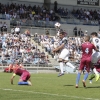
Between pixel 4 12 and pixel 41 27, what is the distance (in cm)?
434

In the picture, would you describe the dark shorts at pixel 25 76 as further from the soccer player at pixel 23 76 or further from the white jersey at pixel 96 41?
the white jersey at pixel 96 41

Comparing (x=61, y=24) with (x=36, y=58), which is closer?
(x=36, y=58)

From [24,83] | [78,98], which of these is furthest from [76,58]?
[78,98]

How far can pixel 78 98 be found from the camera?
12.5 metres

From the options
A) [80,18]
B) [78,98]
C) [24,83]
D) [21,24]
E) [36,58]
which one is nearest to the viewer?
[78,98]

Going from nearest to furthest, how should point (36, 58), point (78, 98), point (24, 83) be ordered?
point (78, 98), point (24, 83), point (36, 58)

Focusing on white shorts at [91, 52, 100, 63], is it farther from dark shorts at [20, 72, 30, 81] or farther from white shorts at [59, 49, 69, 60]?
dark shorts at [20, 72, 30, 81]

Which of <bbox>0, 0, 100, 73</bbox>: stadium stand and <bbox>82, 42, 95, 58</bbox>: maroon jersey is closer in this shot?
<bbox>82, 42, 95, 58</bbox>: maroon jersey

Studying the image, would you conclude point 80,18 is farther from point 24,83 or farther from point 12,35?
point 24,83

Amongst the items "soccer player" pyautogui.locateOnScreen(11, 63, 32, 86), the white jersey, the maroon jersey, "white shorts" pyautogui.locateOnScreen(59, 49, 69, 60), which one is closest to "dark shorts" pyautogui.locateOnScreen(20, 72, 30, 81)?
"soccer player" pyautogui.locateOnScreen(11, 63, 32, 86)

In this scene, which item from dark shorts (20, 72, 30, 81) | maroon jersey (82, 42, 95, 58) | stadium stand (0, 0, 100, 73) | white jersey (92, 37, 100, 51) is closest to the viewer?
maroon jersey (82, 42, 95, 58)

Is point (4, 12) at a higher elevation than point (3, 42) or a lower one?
higher

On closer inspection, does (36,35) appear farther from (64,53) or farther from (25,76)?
(25,76)

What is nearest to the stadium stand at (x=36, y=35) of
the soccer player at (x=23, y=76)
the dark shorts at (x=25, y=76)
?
the soccer player at (x=23, y=76)
